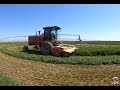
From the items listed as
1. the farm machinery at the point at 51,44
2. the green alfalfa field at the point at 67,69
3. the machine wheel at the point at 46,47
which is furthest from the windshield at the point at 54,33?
the green alfalfa field at the point at 67,69

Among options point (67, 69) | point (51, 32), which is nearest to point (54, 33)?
point (51, 32)

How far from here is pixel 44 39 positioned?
21.1 m

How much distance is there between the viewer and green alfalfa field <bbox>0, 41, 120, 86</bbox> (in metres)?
8.88

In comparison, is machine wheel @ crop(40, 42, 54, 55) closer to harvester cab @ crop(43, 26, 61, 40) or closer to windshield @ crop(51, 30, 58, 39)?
harvester cab @ crop(43, 26, 61, 40)

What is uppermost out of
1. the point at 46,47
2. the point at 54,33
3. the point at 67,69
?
the point at 54,33

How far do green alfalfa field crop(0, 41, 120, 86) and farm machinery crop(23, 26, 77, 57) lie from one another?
1.40 meters

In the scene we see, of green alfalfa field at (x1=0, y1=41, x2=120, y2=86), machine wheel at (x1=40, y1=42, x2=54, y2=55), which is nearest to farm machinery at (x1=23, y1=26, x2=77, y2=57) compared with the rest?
machine wheel at (x1=40, y1=42, x2=54, y2=55)

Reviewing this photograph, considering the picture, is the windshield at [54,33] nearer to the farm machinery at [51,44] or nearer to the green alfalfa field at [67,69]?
the farm machinery at [51,44]

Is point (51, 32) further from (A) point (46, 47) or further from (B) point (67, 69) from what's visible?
(B) point (67, 69)

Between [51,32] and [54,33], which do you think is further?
[54,33]

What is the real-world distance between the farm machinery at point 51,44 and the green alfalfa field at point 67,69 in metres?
1.40

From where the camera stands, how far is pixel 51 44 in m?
19.7

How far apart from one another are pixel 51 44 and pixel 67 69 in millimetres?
7698
